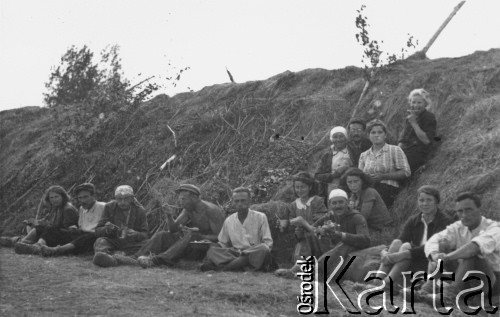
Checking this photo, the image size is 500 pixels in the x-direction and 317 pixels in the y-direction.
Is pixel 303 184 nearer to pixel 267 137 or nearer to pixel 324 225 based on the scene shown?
pixel 324 225

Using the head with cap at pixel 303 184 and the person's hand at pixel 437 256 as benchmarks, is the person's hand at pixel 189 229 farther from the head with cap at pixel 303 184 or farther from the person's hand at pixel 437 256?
the person's hand at pixel 437 256

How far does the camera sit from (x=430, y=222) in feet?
25.1

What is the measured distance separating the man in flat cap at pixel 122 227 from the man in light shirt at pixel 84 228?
177 mm

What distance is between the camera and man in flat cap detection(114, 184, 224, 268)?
30.5 ft

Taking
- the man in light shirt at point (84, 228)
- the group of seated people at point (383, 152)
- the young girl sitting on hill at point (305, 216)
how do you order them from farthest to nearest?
1. the man in light shirt at point (84, 228)
2. the group of seated people at point (383, 152)
3. the young girl sitting on hill at point (305, 216)

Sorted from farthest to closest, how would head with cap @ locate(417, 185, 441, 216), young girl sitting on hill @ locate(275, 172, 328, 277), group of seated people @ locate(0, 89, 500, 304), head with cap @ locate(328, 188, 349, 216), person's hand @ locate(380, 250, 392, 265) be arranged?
1. young girl sitting on hill @ locate(275, 172, 328, 277)
2. head with cap @ locate(328, 188, 349, 216)
3. head with cap @ locate(417, 185, 441, 216)
4. person's hand @ locate(380, 250, 392, 265)
5. group of seated people @ locate(0, 89, 500, 304)

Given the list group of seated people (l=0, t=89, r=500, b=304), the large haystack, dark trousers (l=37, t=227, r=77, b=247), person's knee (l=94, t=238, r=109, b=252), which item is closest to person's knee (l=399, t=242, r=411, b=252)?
group of seated people (l=0, t=89, r=500, b=304)

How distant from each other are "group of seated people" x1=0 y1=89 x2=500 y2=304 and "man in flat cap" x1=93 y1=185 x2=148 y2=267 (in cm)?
1

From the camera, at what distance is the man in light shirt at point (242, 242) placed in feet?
28.7

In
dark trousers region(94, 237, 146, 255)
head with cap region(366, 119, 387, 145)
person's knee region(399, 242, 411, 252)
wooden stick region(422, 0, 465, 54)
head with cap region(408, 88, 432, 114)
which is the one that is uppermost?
wooden stick region(422, 0, 465, 54)

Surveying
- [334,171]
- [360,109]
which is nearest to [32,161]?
[360,109]

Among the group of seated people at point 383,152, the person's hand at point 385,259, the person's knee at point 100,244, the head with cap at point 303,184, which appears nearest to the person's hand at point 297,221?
the head with cap at point 303,184

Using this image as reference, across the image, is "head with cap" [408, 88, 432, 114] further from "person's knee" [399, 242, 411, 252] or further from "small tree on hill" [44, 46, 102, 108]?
"small tree on hill" [44, 46, 102, 108]

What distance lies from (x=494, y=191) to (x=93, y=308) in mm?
4836
